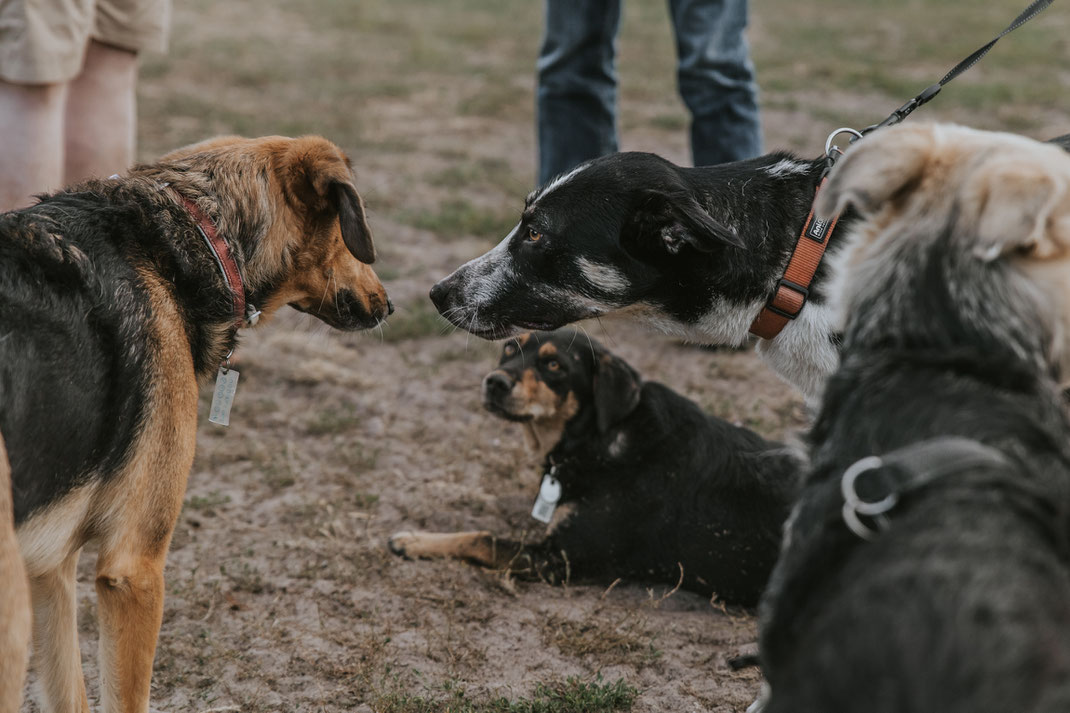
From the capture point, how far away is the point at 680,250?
335 centimetres

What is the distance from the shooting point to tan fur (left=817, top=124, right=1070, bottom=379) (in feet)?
5.60

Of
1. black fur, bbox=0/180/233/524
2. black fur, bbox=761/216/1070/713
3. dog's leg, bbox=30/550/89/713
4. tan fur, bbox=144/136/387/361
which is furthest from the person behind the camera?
tan fur, bbox=144/136/387/361

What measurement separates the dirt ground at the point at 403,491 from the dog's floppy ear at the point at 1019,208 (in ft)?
6.37

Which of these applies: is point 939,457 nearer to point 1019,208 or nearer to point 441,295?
point 1019,208

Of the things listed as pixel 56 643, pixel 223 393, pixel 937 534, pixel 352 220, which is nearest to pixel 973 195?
pixel 937 534

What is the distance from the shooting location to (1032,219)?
169cm

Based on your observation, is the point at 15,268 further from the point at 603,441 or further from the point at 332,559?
the point at 603,441

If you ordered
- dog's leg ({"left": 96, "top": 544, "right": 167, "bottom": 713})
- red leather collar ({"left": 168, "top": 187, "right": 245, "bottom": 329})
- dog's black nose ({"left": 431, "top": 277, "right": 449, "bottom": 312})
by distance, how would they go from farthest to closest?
dog's black nose ({"left": 431, "top": 277, "right": 449, "bottom": 312}) → red leather collar ({"left": 168, "top": 187, "right": 245, "bottom": 329}) → dog's leg ({"left": 96, "top": 544, "right": 167, "bottom": 713})

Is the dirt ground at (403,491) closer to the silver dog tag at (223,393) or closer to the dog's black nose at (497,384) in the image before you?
the dog's black nose at (497,384)

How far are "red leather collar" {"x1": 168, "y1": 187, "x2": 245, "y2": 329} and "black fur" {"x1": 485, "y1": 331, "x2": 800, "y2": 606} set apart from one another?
1.58 meters

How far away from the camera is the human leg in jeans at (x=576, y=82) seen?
220 inches

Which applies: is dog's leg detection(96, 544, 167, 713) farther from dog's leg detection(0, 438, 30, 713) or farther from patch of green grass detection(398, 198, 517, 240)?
patch of green grass detection(398, 198, 517, 240)

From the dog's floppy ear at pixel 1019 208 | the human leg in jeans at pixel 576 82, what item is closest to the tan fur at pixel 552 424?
the human leg in jeans at pixel 576 82

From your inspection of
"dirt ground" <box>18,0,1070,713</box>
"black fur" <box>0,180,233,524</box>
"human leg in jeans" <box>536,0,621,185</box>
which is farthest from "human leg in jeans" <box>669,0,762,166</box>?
"black fur" <box>0,180,233,524</box>
